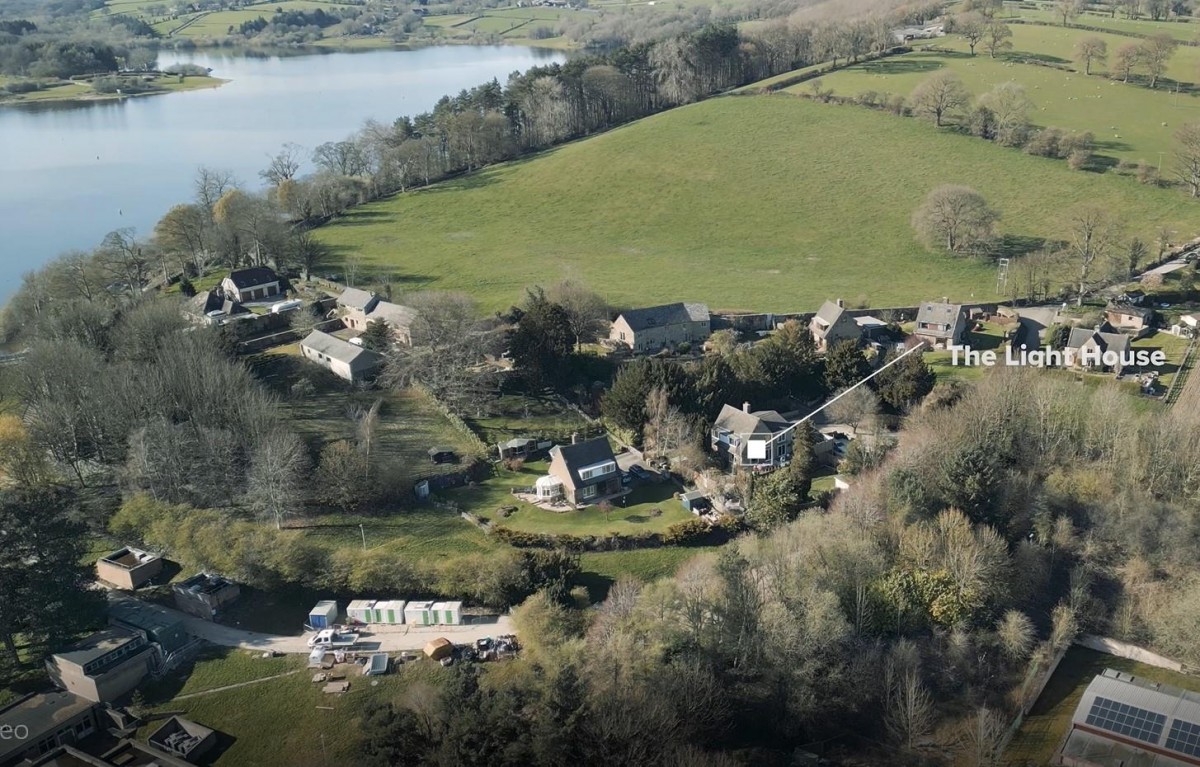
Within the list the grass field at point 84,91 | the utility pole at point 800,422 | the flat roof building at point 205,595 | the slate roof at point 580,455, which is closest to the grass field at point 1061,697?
the utility pole at point 800,422

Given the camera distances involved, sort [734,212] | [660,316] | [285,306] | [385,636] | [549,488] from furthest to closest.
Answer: [734,212], [285,306], [660,316], [549,488], [385,636]

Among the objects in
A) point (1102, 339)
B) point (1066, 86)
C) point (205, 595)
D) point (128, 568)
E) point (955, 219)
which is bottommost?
point (205, 595)

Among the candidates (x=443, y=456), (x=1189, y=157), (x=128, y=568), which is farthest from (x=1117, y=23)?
(x=128, y=568)

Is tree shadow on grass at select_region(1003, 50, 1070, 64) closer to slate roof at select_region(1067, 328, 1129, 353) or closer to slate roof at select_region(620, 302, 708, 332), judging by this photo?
slate roof at select_region(1067, 328, 1129, 353)

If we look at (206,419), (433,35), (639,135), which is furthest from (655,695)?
(433,35)

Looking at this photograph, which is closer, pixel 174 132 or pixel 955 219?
pixel 955 219

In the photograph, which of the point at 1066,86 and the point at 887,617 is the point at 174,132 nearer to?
the point at 1066,86
